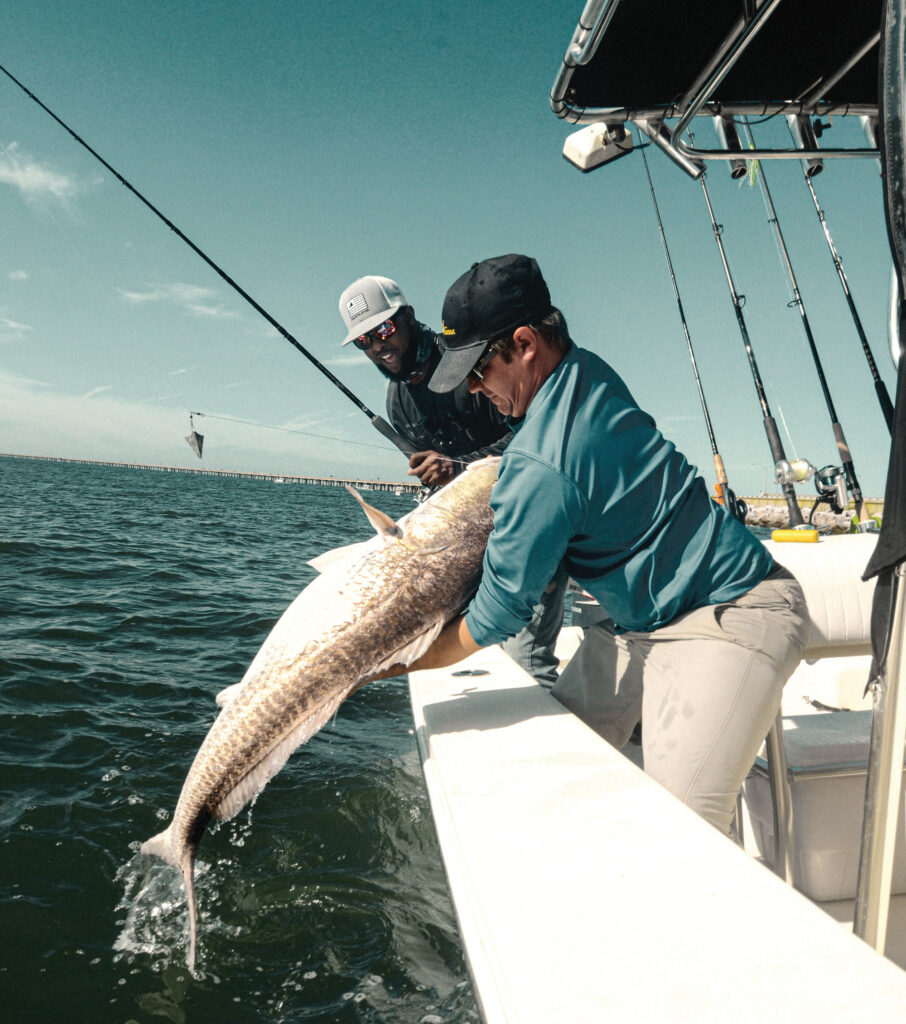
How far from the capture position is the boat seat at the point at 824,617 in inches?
95.3

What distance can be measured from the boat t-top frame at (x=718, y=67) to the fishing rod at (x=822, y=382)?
3.54 feet

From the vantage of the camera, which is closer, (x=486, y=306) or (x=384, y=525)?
(x=486, y=306)

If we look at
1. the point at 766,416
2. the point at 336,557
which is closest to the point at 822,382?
the point at 766,416

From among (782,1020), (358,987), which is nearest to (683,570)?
(782,1020)

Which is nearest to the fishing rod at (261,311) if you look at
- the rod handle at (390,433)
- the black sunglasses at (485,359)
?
the rod handle at (390,433)

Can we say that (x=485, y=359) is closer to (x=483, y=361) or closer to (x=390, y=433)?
(x=483, y=361)

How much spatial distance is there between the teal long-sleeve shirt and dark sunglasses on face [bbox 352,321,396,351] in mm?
2385

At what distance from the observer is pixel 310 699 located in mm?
2477

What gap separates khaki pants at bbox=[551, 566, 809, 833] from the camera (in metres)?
2.06

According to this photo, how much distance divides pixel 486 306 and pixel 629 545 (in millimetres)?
962

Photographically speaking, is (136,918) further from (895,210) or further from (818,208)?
(818,208)

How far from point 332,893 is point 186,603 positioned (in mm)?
7664

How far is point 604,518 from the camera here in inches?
85.0

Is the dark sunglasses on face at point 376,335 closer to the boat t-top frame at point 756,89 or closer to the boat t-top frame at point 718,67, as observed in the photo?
the boat t-top frame at point 756,89
